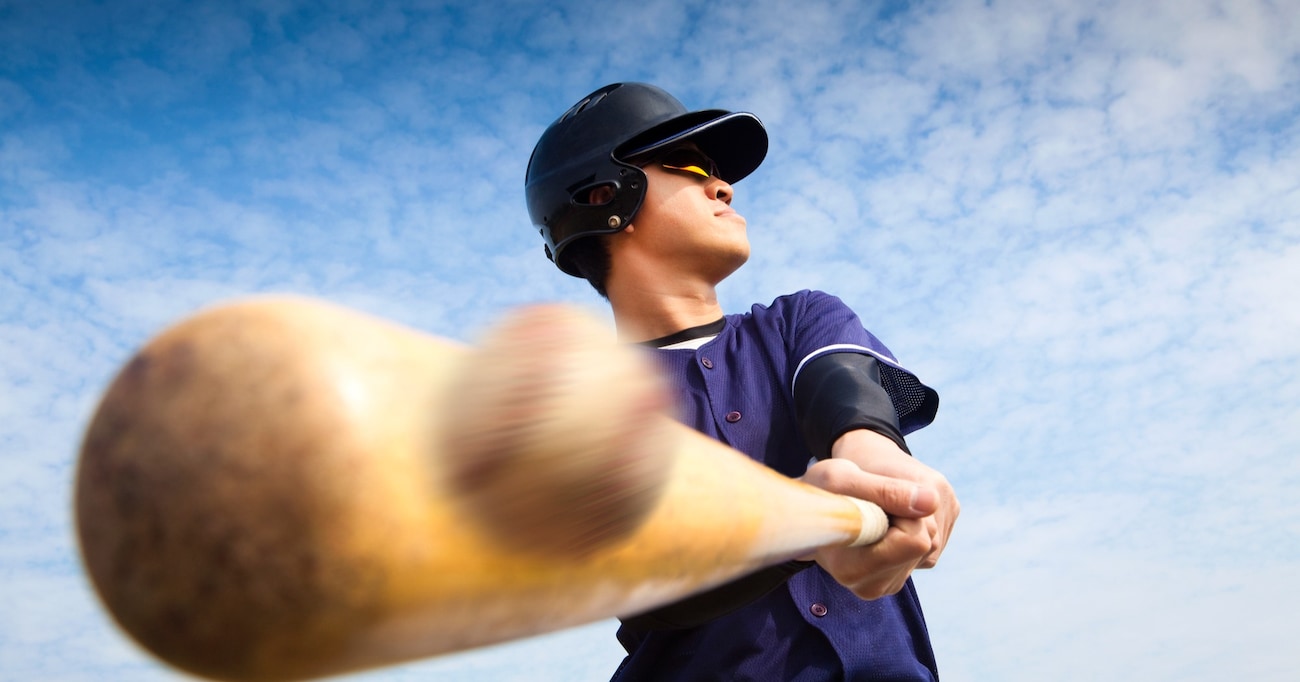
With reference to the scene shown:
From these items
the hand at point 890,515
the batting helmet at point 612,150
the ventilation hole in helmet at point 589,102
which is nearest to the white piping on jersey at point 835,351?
the hand at point 890,515

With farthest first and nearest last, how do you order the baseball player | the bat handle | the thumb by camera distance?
the baseball player < the thumb < the bat handle

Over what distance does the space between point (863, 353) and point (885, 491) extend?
37.1 inches

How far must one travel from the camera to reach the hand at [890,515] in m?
1.83

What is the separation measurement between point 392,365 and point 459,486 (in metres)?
0.12

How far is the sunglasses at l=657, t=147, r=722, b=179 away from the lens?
10.8 feet

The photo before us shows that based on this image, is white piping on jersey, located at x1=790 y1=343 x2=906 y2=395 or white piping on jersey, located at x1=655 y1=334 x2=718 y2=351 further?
white piping on jersey, located at x1=655 y1=334 x2=718 y2=351

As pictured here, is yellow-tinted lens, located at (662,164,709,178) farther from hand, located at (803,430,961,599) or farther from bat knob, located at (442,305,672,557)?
bat knob, located at (442,305,672,557)

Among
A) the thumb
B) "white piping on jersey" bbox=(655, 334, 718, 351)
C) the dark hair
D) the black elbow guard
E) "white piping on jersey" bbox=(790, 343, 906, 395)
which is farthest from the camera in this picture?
the dark hair

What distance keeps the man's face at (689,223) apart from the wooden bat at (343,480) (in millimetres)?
2307

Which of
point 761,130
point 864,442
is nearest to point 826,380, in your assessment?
point 864,442

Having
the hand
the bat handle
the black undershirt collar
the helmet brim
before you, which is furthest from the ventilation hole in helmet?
the bat handle

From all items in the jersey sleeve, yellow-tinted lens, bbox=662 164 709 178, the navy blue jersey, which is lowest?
the navy blue jersey

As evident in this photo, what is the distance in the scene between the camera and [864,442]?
214 centimetres

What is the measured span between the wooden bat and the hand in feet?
3.54
